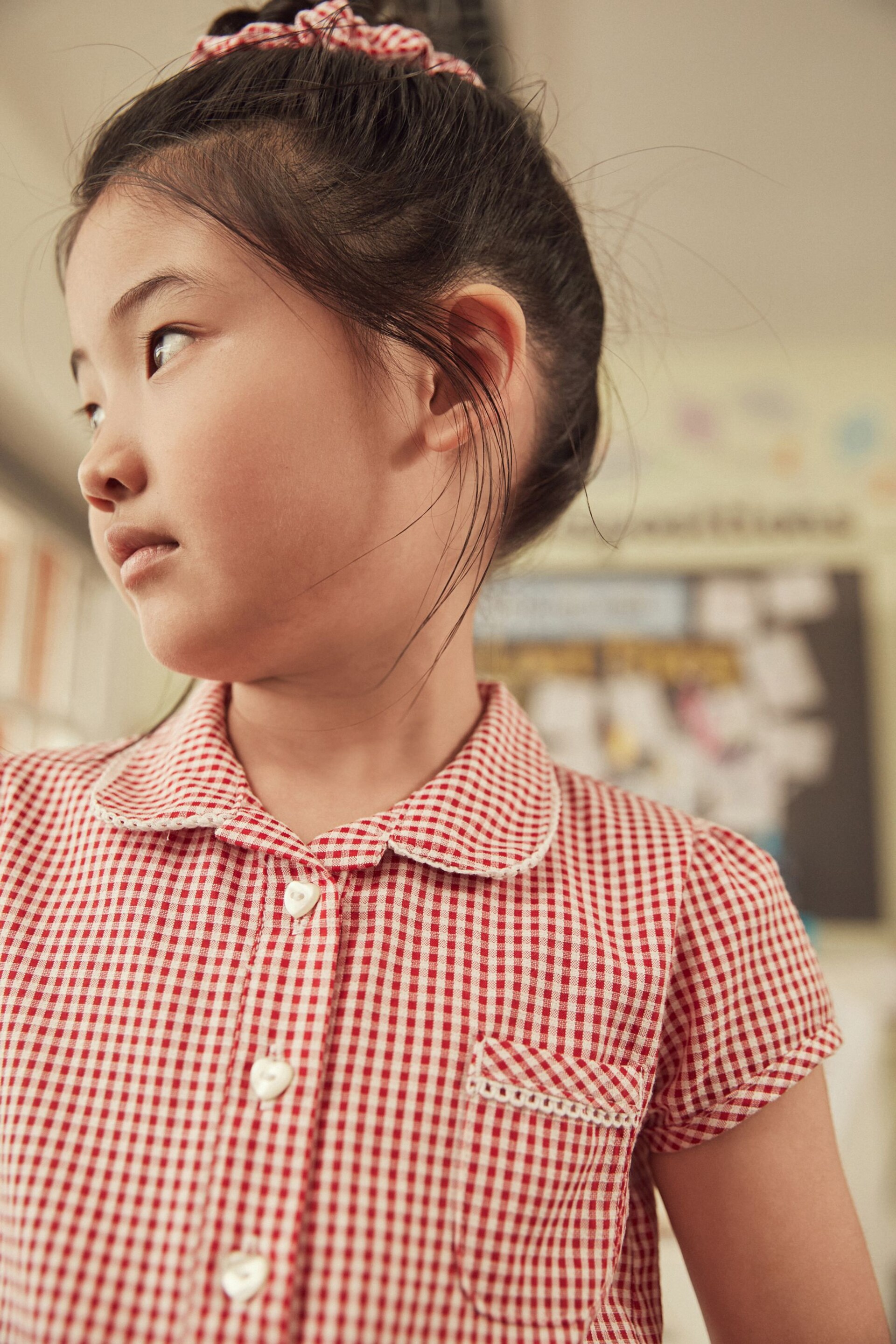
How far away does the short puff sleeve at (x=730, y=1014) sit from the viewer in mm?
584

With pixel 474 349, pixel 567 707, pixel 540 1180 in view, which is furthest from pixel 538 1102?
pixel 567 707

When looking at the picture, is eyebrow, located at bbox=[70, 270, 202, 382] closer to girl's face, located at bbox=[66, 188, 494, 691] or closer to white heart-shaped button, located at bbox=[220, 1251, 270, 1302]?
girl's face, located at bbox=[66, 188, 494, 691]

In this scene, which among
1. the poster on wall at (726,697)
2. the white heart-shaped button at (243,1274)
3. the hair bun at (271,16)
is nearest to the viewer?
the white heart-shaped button at (243,1274)

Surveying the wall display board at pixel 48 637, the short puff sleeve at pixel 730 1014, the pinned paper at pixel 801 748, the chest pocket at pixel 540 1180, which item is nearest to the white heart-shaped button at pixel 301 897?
the chest pocket at pixel 540 1180

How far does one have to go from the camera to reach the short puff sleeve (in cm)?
58

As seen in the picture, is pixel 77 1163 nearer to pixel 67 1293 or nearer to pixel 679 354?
pixel 67 1293

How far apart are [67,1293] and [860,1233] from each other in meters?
0.44

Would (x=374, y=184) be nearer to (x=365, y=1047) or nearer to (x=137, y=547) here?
(x=137, y=547)

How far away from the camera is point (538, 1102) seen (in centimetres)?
52

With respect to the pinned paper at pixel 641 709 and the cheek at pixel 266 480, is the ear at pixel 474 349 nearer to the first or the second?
the cheek at pixel 266 480

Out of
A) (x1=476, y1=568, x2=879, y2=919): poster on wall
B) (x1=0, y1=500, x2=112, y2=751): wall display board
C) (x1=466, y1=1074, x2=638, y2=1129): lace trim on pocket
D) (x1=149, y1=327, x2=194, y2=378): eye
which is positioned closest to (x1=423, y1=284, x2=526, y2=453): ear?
(x1=149, y1=327, x2=194, y2=378): eye

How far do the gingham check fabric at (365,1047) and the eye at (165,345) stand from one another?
216mm

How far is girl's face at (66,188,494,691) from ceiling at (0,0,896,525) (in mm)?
245

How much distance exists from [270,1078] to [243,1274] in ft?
0.26
